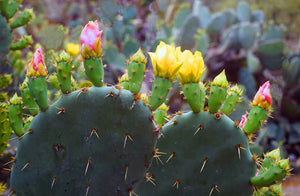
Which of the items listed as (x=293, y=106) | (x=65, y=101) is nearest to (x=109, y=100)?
(x=65, y=101)

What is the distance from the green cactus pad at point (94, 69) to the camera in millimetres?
1123

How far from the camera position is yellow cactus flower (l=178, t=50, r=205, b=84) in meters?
1.18

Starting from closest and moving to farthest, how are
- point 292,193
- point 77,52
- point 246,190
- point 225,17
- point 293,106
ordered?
point 246,190 → point 77,52 → point 292,193 → point 293,106 → point 225,17

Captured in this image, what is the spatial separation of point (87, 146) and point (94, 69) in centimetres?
27

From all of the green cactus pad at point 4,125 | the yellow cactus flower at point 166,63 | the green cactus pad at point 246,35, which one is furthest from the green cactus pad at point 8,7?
the green cactus pad at point 246,35

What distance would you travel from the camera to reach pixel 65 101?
117 cm

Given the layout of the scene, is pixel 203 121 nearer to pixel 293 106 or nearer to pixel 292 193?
pixel 292 193

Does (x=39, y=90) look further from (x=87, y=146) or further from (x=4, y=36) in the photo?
(x=4, y=36)

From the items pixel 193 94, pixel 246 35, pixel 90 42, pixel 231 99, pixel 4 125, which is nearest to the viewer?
pixel 90 42

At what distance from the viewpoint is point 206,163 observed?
48.7 inches

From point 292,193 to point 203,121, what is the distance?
284 cm

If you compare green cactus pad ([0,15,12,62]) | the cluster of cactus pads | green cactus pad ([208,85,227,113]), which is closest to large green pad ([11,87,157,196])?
the cluster of cactus pads

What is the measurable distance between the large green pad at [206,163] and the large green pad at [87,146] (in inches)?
5.5

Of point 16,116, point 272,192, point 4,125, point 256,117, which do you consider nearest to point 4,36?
point 4,125
